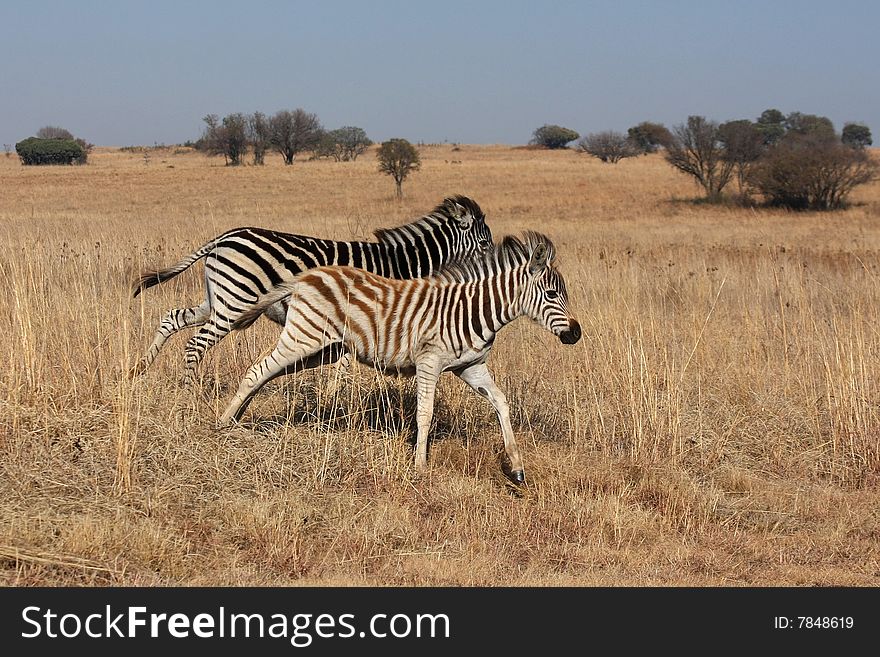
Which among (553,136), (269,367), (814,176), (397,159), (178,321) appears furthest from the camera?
(553,136)

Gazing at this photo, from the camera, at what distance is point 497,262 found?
6.91m

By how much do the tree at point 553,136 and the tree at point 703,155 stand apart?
6699 centimetres

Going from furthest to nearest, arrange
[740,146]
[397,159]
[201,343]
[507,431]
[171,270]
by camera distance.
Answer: [397,159] < [740,146] < [171,270] < [201,343] < [507,431]

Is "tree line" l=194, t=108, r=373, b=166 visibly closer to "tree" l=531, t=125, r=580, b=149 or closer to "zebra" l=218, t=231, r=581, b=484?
"tree" l=531, t=125, r=580, b=149

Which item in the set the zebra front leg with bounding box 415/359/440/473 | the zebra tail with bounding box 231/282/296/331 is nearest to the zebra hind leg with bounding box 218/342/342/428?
the zebra tail with bounding box 231/282/296/331

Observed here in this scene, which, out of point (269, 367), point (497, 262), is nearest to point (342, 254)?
point (497, 262)

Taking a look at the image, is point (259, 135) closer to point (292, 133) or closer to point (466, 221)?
point (292, 133)

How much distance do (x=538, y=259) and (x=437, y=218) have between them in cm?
247

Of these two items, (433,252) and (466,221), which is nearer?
(433,252)

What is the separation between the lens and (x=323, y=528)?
18.2 feet

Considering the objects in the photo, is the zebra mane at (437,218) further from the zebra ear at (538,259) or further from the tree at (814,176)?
the tree at (814,176)

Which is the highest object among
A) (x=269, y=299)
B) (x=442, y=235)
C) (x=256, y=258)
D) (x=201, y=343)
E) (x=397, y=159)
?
(x=397, y=159)

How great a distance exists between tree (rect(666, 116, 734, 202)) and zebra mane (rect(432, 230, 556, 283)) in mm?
35383

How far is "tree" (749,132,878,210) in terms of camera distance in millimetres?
35875
